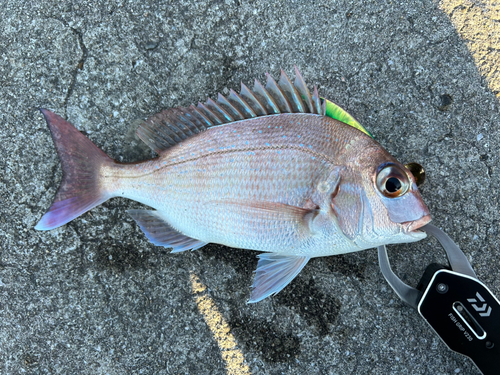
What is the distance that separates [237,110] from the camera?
1789mm

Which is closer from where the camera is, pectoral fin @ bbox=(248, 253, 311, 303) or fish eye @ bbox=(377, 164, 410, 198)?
fish eye @ bbox=(377, 164, 410, 198)

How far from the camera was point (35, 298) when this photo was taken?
2080mm

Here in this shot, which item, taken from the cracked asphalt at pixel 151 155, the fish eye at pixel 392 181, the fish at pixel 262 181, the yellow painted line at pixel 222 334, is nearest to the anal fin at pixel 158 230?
the fish at pixel 262 181

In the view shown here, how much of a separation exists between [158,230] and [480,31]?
2449 mm

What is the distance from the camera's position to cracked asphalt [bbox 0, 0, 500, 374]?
6.64ft

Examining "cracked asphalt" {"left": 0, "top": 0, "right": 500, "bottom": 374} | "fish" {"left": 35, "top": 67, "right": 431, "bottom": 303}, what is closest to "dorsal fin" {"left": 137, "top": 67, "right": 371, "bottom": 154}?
"fish" {"left": 35, "top": 67, "right": 431, "bottom": 303}

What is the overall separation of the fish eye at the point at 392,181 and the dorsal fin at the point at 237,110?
44cm

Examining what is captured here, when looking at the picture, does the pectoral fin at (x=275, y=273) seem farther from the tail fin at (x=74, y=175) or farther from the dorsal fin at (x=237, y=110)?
the tail fin at (x=74, y=175)

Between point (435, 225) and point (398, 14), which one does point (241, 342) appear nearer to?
point (435, 225)

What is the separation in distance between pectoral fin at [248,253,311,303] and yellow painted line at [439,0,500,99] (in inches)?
68.2

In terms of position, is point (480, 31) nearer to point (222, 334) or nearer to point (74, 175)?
point (222, 334)

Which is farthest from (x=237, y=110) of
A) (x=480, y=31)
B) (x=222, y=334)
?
(x=480, y=31)

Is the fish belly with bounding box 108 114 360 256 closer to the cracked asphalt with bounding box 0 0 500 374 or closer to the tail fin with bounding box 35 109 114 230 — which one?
the tail fin with bounding box 35 109 114 230

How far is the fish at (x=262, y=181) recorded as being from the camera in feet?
5.16
